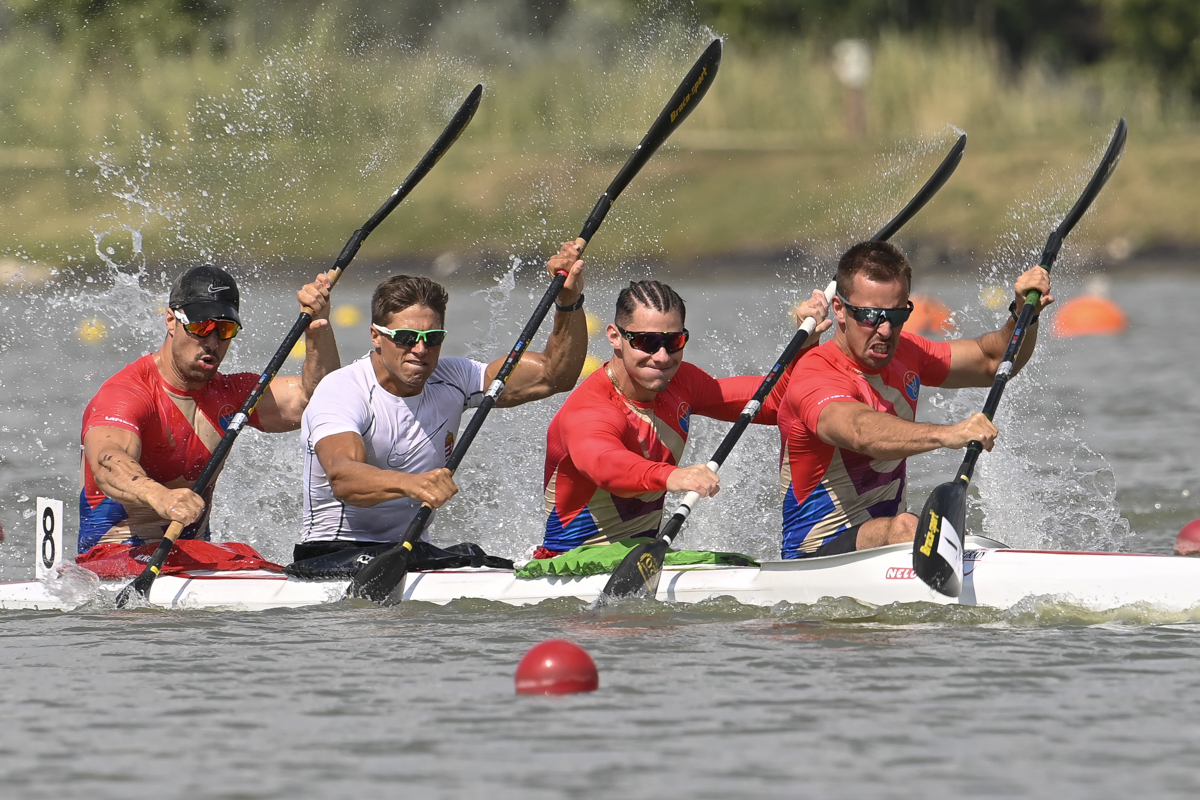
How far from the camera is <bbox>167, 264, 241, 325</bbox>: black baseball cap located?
7297 millimetres

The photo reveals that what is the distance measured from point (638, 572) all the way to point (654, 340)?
961 mm

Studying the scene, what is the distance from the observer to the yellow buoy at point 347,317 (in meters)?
23.1

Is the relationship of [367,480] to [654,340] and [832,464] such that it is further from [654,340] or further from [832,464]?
[832,464]

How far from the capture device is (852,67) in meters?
29.9

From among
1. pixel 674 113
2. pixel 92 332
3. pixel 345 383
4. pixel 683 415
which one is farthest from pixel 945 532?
pixel 92 332

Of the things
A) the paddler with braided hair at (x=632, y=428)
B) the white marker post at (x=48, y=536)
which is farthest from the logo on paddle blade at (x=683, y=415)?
the white marker post at (x=48, y=536)

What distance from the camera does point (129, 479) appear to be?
23.1 feet

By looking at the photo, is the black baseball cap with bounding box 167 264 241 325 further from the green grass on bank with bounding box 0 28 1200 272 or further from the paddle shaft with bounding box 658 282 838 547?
the green grass on bank with bounding box 0 28 1200 272

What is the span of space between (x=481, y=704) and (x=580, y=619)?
54.8 inches

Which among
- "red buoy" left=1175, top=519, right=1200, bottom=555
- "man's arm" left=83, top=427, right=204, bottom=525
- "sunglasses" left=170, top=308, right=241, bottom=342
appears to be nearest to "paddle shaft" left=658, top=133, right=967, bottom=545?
"man's arm" left=83, top=427, right=204, bottom=525

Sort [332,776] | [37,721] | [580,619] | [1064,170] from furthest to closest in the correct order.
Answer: [1064,170], [580,619], [37,721], [332,776]

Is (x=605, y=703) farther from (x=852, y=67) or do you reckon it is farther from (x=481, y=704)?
(x=852, y=67)

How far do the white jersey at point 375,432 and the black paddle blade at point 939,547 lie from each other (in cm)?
222

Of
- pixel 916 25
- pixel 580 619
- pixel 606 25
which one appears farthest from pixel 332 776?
pixel 916 25
